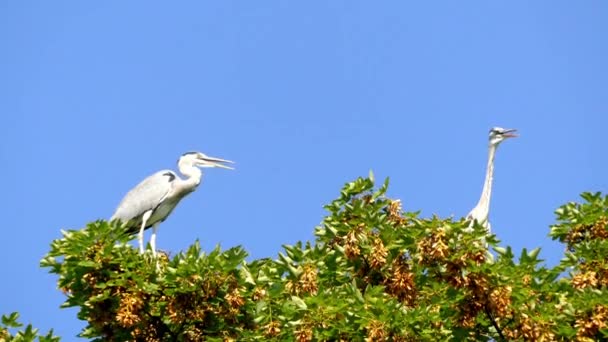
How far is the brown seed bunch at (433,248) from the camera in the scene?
1173 centimetres

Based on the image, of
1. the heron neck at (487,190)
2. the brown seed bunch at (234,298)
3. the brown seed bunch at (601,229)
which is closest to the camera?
the brown seed bunch at (234,298)

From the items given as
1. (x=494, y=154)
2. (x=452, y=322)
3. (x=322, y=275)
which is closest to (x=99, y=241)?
(x=322, y=275)

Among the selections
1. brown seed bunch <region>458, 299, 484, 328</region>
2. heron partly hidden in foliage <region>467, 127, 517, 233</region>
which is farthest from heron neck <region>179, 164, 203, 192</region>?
brown seed bunch <region>458, 299, 484, 328</region>

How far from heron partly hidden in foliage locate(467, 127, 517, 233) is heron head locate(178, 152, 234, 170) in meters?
4.25

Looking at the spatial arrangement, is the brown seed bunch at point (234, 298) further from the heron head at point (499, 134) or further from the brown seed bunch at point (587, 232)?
the heron head at point (499, 134)

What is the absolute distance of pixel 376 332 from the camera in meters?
11.6

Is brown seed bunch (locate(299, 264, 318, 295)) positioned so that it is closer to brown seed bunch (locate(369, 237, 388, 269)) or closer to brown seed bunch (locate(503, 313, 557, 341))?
brown seed bunch (locate(369, 237, 388, 269))

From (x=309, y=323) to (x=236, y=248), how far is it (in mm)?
1422

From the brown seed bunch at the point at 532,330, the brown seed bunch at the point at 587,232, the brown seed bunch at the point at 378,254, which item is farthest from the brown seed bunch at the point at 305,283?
the brown seed bunch at the point at 587,232

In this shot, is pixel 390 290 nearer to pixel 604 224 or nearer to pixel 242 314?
pixel 242 314

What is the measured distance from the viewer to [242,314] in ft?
44.1

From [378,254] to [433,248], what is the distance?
1535 mm

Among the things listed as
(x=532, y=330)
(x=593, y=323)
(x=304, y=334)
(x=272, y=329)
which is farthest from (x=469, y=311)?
(x=272, y=329)

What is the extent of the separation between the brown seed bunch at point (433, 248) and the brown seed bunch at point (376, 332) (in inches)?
32.1
